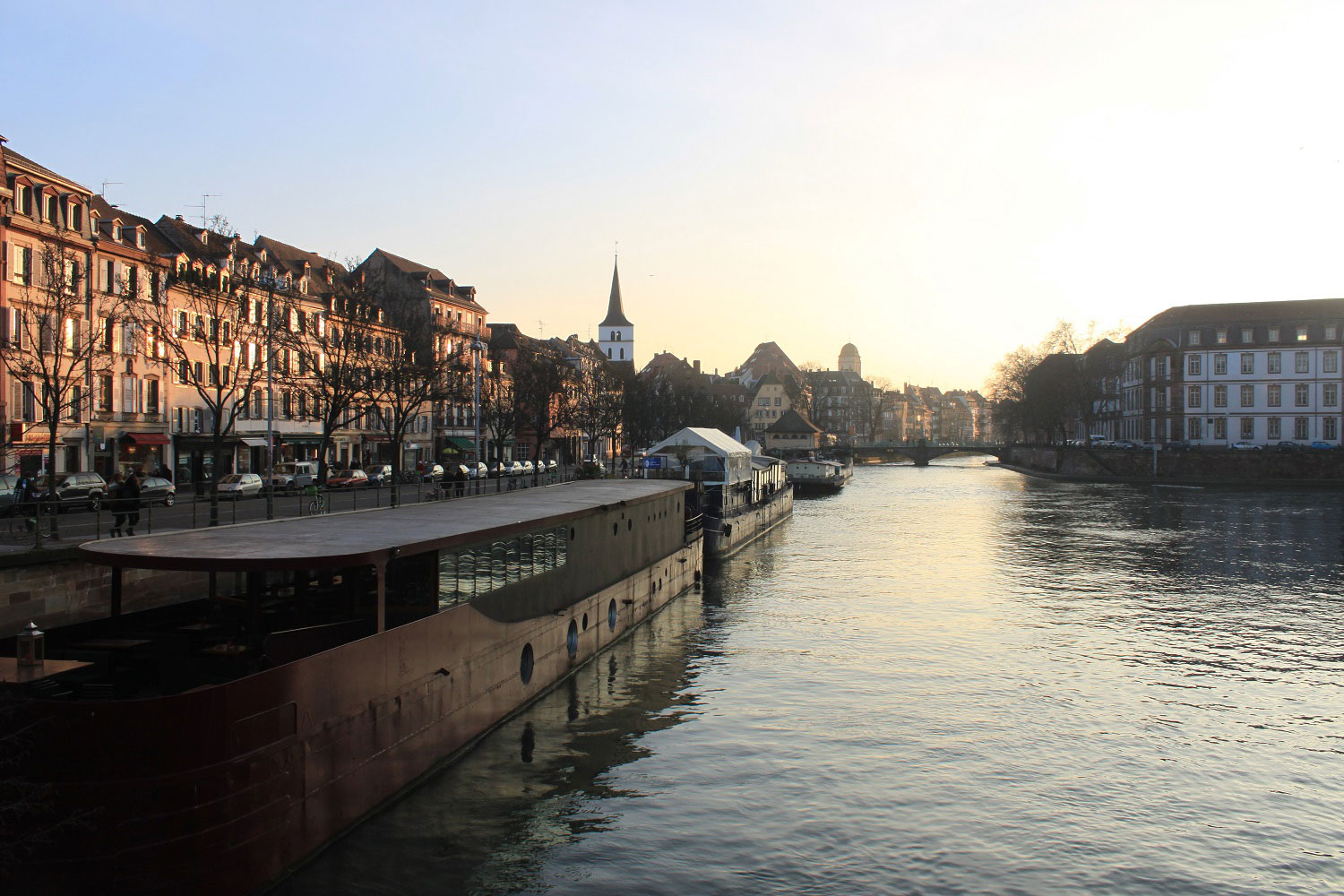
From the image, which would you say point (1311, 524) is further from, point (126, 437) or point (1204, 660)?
point (126, 437)

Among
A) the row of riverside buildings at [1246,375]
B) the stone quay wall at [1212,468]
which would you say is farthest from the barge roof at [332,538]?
the row of riverside buildings at [1246,375]

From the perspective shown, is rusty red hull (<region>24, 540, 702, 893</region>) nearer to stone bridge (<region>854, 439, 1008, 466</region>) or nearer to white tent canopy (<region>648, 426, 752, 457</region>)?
white tent canopy (<region>648, 426, 752, 457</region>)

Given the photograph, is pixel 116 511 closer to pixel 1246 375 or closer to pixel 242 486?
pixel 242 486

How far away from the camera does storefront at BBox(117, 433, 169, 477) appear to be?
50.3 m

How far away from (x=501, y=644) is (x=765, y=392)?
6662 inches

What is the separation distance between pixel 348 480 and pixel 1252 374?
290 feet

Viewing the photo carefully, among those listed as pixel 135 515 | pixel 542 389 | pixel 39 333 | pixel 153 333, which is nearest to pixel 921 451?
pixel 542 389

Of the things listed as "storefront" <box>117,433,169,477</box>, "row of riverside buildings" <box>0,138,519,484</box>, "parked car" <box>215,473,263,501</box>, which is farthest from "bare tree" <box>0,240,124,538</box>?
"parked car" <box>215,473,263,501</box>

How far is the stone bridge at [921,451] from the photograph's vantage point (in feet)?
451

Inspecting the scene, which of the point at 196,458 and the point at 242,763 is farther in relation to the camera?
the point at 196,458

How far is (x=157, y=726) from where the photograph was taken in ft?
31.5

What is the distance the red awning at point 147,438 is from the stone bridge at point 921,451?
10208 cm

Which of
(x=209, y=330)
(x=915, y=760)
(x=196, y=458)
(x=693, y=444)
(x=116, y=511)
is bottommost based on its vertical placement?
(x=915, y=760)

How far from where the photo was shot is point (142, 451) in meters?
51.8
